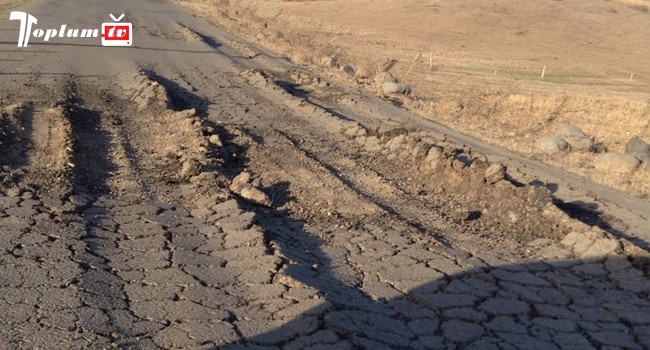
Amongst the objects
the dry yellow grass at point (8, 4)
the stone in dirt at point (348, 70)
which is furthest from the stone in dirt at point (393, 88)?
the dry yellow grass at point (8, 4)

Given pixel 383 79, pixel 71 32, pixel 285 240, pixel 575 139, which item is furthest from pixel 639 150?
pixel 71 32

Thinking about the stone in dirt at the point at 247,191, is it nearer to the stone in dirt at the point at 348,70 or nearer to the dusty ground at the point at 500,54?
the dusty ground at the point at 500,54

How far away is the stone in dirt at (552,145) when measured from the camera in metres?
14.5

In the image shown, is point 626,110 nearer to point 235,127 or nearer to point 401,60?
point 401,60

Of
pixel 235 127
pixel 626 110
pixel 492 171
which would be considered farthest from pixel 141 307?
pixel 626 110

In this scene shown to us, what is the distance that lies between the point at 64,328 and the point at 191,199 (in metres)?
3.48

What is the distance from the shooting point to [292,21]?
1714 inches

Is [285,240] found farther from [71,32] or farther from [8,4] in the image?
[8,4]

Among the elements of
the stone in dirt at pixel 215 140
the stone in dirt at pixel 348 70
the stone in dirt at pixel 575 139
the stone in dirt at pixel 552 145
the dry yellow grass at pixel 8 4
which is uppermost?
the stone in dirt at pixel 215 140

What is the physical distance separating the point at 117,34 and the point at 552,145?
1690 centimetres

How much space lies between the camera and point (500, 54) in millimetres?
35125

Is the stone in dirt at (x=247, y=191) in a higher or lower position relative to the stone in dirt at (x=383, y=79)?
higher

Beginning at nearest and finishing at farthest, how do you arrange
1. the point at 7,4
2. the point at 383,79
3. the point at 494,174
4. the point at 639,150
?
1. the point at 494,174
2. the point at 639,150
3. the point at 383,79
4. the point at 7,4

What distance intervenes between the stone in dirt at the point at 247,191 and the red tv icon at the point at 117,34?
16.0 m
